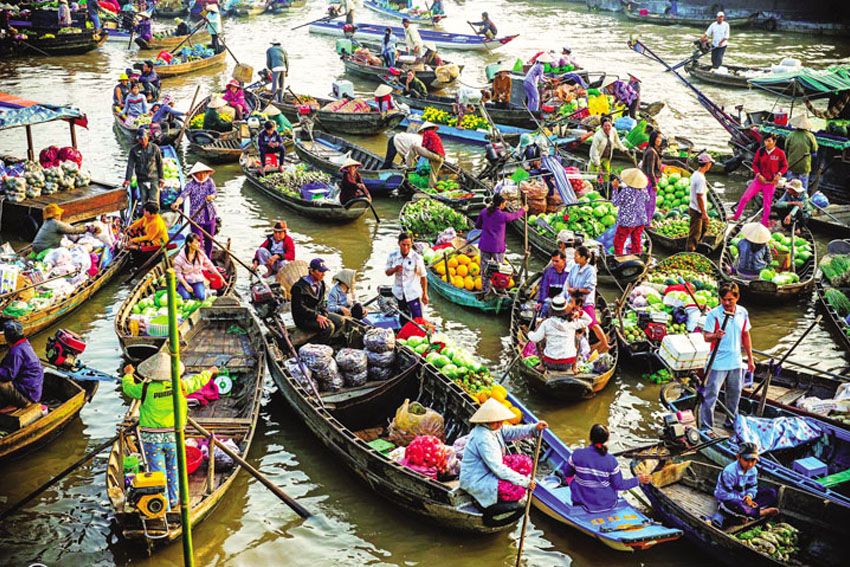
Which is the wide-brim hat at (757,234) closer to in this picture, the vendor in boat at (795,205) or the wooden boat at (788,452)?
the vendor in boat at (795,205)

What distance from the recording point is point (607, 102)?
2136 centimetres

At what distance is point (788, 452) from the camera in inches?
356

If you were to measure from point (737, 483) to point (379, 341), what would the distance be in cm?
436

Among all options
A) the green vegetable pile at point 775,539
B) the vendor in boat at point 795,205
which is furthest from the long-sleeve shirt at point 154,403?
the vendor in boat at point 795,205

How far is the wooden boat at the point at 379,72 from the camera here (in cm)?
2602

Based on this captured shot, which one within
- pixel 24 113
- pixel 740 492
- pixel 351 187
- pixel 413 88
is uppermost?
pixel 24 113

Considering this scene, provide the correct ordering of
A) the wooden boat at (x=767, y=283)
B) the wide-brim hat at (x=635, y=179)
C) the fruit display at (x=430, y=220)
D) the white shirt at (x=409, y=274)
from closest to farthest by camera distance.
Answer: the white shirt at (x=409, y=274) → the wooden boat at (x=767, y=283) → the wide-brim hat at (x=635, y=179) → the fruit display at (x=430, y=220)

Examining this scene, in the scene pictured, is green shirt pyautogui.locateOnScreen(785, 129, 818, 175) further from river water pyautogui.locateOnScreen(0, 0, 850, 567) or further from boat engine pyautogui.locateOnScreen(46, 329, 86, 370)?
boat engine pyautogui.locateOnScreen(46, 329, 86, 370)

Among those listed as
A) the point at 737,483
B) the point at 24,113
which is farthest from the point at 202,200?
the point at 737,483

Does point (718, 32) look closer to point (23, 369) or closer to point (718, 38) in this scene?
point (718, 38)

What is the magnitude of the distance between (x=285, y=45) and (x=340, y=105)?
14716mm

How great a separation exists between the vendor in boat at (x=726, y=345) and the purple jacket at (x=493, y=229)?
4.13 metres

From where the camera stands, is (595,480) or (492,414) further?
(595,480)

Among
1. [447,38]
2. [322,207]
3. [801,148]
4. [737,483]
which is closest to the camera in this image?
[737,483]
